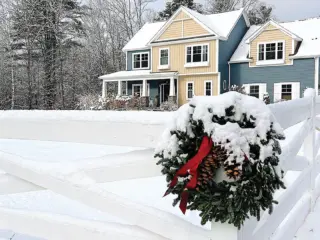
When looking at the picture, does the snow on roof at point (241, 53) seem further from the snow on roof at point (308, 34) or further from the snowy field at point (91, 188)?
the snowy field at point (91, 188)

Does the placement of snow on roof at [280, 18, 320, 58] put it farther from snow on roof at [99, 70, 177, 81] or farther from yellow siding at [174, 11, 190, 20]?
snow on roof at [99, 70, 177, 81]

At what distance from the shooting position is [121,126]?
1373 mm

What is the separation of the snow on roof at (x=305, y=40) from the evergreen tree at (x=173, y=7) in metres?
10.3

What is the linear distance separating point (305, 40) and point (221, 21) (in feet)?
16.7

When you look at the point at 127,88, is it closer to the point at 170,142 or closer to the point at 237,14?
the point at 237,14

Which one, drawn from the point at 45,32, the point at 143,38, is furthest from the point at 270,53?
the point at 45,32

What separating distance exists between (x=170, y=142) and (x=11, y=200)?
327cm

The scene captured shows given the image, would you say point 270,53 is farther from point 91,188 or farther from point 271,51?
point 91,188

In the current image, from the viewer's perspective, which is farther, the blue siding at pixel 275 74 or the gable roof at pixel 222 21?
the gable roof at pixel 222 21

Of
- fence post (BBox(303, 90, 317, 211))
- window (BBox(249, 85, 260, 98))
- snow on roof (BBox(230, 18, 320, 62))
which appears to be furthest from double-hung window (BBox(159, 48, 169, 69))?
fence post (BBox(303, 90, 317, 211))

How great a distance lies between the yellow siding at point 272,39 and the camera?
59.4 feet

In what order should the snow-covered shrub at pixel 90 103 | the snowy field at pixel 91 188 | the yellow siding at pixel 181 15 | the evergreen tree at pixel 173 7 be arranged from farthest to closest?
the evergreen tree at pixel 173 7
the yellow siding at pixel 181 15
the snow-covered shrub at pixel 90 103
the snowy field at pixel 91 188

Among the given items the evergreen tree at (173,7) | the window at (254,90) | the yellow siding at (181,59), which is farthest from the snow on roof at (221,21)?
the evergreen tree at (173,7)

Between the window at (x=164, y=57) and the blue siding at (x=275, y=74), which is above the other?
the window at (x=164, y=57)
